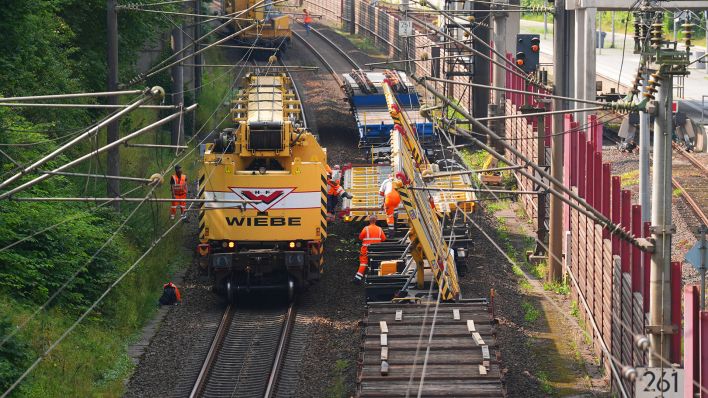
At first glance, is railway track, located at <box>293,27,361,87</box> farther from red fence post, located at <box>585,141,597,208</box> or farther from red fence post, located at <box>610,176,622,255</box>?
red fence post, located at <box>610,176,622,255</box>

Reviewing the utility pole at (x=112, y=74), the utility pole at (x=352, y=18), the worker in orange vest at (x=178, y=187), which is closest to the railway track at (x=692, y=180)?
the worker in orange vest at (x=178, y=187)

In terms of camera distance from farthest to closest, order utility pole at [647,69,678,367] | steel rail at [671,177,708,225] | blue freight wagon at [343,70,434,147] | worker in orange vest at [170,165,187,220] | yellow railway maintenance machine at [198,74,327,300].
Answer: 1. blue freight wagon at [343,70,434,147]
2. steel rail at [671,177,708,225]
3. worker in orange vest at [170,165,187,220]
4. yellow railway maintenance machine at [198,74,327,300]
5. utility pole at [647,69,678,367]

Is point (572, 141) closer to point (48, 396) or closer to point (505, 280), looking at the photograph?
point (505, 280)

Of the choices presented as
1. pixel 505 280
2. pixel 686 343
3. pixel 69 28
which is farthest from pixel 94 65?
pixel 686 343

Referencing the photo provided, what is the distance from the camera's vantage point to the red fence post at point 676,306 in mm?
16484

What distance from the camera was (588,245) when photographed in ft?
81.6

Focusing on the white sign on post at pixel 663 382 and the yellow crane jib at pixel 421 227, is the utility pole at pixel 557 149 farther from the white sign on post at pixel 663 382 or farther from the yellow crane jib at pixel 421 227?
the white sign on post at pixel 663 382

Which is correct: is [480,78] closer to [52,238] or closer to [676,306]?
[52,238]

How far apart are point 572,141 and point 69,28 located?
47.9 ft

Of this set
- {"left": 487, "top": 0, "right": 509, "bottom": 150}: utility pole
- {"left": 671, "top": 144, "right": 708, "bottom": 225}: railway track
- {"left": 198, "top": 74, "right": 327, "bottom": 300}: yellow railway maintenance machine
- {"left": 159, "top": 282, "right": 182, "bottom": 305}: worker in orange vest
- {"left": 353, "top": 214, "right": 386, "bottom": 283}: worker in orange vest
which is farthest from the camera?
{"left": 487, "top": 0, "right": 509, "bottom": 150}: utility pole

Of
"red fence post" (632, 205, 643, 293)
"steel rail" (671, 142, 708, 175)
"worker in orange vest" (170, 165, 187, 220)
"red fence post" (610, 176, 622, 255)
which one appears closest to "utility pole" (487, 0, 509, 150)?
"steel rail" (671, 142, 708, 175)

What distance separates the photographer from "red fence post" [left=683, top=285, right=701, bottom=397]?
51.9ft

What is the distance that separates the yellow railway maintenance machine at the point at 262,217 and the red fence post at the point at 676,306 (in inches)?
396

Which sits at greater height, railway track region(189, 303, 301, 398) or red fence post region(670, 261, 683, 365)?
red fence post region(670, 261, 683, 365)
